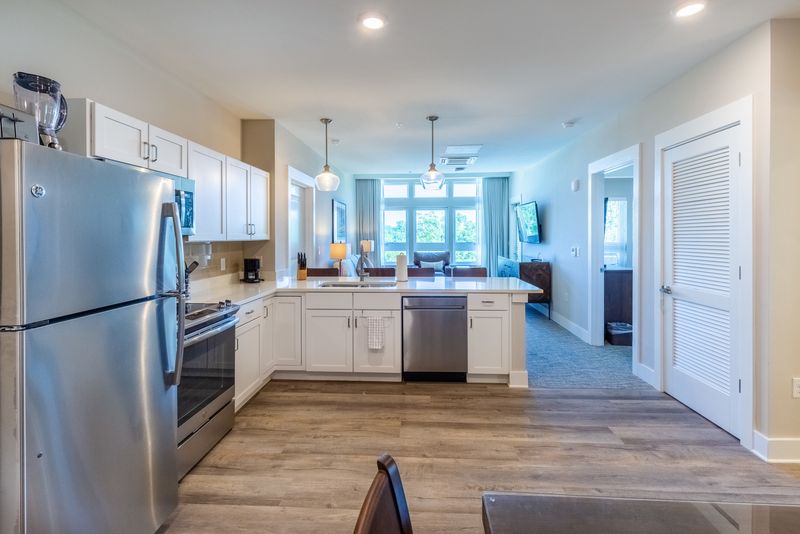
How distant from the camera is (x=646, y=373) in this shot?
3637 mm

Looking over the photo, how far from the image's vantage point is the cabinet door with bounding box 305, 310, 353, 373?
11.9ft

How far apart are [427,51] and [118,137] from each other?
6.48 feet

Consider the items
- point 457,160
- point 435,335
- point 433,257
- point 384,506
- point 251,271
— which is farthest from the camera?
point 433,257

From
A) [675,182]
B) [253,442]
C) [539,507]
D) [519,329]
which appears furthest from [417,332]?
[539,507]

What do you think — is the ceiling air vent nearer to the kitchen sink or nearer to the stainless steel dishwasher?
the kitchen sink

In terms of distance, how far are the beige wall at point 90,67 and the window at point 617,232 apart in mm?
6532

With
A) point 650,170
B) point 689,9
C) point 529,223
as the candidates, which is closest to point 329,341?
point 650,170

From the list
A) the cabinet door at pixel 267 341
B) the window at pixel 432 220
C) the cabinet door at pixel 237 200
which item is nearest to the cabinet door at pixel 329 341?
the cabinet door at pixel 267 341

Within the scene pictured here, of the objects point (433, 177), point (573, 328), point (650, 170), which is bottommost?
point (573, 328)

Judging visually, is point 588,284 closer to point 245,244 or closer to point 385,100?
point 385,100

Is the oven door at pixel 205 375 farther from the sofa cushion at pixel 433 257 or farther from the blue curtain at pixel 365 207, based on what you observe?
the blue curtain at pixel 365 207

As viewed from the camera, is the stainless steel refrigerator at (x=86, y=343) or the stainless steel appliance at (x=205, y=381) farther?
the stainless steel appliance at (x=205, y=381)

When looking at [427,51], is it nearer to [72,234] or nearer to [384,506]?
[72,234]

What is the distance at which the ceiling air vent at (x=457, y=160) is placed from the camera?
6207mm
